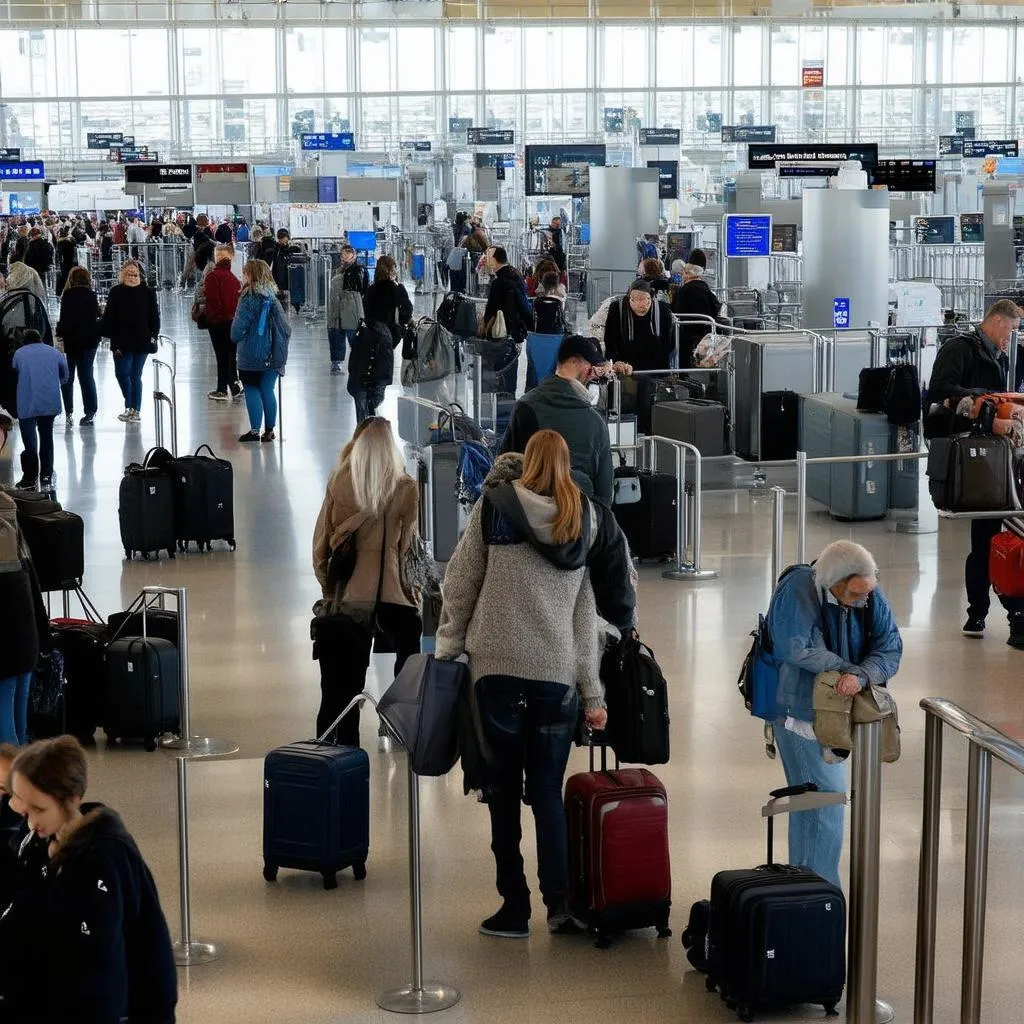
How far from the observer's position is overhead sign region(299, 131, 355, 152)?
45750mm

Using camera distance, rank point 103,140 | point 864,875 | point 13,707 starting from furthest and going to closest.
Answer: point 103,140
point 13,707
point 864,875

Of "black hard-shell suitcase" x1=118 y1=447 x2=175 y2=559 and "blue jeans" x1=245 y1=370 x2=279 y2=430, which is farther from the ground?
"blue jeans" x1=245 y1=370 x2=279 y2=430

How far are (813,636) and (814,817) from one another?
582mm

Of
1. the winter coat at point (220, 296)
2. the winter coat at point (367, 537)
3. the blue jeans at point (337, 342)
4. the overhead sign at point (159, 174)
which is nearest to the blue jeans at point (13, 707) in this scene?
the winter coat at point (367, 537)

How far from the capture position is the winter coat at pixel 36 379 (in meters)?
13.4

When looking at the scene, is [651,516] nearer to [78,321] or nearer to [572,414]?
[572,414]

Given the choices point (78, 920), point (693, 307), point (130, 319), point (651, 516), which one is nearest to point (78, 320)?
point (130, 319)

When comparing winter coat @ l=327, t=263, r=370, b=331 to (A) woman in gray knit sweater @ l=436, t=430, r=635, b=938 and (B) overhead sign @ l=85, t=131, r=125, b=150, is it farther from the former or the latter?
(B) overhead sign @ l=85, t=131, r=125, b=150

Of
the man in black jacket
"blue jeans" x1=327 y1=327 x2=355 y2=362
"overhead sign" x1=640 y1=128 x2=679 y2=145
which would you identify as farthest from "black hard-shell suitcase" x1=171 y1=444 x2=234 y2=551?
"overhead sign" x1=640 y1=128 x2=679 y2=145

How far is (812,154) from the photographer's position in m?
27.9

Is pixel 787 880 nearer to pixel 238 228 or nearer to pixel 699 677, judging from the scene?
pixel 699 677

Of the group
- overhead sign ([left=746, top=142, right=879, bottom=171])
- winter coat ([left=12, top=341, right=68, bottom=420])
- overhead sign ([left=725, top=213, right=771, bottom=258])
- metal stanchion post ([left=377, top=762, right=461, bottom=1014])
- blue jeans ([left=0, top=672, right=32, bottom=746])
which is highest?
overhead sign ([left=746, top=142, right=879, bottom=171])

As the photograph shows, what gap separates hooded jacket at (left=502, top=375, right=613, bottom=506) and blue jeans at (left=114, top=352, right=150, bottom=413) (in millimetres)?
10193

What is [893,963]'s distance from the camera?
530 centimetres
